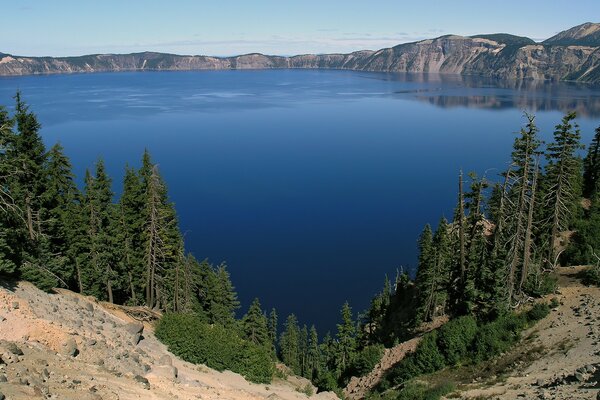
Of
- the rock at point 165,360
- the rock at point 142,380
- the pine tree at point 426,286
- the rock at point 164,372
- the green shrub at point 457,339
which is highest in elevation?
the rock at point 142,380

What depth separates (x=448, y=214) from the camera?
316 feet

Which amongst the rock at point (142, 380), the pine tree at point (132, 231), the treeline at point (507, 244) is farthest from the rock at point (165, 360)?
the treeline at point (507, 244)

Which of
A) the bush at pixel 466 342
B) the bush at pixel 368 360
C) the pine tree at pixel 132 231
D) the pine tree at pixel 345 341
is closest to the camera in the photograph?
the bush at pixel 466 342

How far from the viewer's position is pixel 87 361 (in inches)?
723

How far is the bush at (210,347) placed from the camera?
961 inches

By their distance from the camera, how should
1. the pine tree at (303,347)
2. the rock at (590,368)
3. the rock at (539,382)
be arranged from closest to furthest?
the rock at (590,368) < the rock at (539,382) < the pine tree at (303,347)

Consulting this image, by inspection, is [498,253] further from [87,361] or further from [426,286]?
[87,361]

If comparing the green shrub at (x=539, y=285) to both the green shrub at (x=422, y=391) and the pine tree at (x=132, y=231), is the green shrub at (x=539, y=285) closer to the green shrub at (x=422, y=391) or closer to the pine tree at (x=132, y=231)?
the green shrub at (x=422, y=391)

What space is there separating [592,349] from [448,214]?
75.8m

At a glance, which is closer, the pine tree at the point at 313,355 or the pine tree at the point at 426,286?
the pine tree at the point at 426,286

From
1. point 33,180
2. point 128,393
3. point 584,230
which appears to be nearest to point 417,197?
point 584,230

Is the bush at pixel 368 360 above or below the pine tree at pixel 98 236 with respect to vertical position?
below

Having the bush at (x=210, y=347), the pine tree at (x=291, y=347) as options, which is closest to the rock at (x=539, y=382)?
the bush at (x=210, y=347)

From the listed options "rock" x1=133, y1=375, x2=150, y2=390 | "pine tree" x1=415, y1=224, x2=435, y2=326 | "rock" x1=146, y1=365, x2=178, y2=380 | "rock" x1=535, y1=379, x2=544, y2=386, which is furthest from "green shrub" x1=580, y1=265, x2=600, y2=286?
"rock" x1=133, y1=375, x2=150, y2=390
